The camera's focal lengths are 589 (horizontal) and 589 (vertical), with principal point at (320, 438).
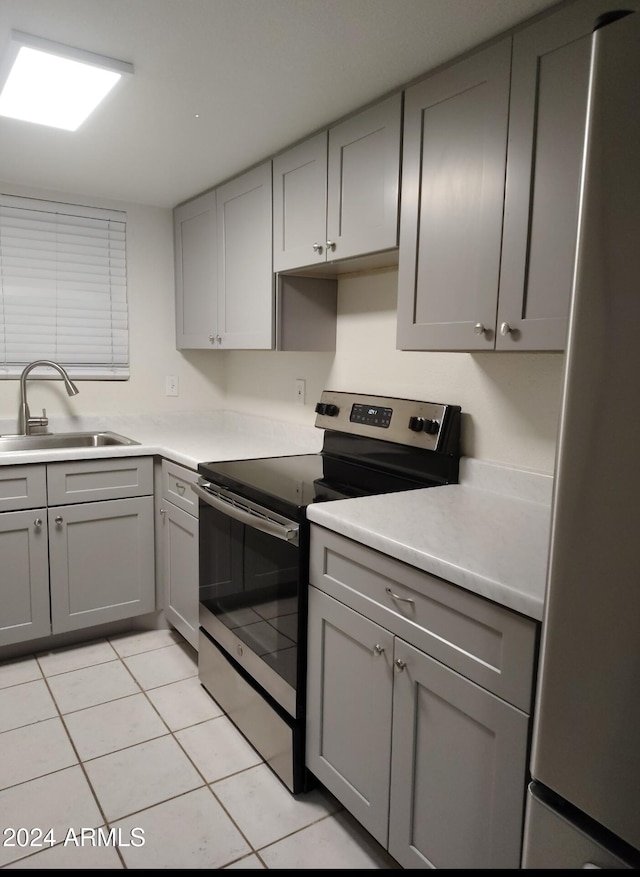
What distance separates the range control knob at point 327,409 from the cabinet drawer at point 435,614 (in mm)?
861

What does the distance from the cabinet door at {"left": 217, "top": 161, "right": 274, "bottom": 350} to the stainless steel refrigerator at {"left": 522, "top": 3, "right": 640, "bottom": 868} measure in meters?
1.75

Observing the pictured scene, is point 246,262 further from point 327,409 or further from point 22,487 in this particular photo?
point 22,487

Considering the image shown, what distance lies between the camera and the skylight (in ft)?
5.26

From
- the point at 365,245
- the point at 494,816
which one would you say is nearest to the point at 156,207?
the point at 365,245

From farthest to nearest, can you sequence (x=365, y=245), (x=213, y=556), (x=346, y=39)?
(x=213, y=556)
(x=365, y=245)
(x=346, y=39)

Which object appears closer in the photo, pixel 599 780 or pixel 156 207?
pixel 599 780

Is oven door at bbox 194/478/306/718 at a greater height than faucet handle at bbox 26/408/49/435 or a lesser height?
lesser

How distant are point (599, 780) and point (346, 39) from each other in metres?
1.70

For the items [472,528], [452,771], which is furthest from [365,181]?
[452,771]

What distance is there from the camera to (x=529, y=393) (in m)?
1.75

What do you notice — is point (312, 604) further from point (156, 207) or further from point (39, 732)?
point (156, 207)

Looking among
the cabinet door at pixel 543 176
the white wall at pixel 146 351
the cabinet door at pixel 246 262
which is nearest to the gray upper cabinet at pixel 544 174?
the cabinet door at pixel 543 176

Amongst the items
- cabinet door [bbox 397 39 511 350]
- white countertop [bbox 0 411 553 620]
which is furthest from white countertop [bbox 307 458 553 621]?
cabinet door [bbox 397 39 511 350]

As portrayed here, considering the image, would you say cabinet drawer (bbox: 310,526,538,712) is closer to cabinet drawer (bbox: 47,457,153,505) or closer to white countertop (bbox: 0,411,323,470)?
white countertop (bbox: 0,411,323,470)
